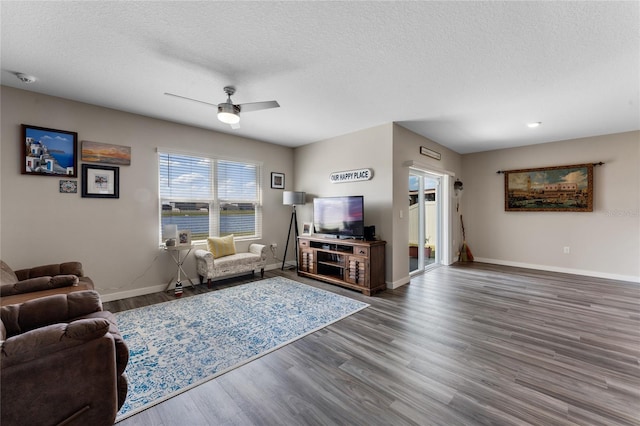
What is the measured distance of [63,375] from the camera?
1.29 m

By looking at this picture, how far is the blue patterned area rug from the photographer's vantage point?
1959 mm

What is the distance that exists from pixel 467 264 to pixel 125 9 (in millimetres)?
6922

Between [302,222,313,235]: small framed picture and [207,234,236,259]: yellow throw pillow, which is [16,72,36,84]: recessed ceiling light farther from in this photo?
[302,222,313,235]: small framed picture

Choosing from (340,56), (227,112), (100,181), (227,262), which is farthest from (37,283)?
(340,56)

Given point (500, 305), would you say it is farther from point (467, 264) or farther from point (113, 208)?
point (113, 208)

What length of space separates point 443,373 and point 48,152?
4936 millimetres

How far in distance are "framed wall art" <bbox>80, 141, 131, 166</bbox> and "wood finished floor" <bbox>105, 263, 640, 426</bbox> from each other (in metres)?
1.99

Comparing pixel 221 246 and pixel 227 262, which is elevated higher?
pixel 221 246

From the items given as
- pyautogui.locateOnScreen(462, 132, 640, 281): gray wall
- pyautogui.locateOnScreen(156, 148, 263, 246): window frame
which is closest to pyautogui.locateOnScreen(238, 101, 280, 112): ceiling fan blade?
pyautogui.locateOnScreen(156, 148, 263, 246): window frame

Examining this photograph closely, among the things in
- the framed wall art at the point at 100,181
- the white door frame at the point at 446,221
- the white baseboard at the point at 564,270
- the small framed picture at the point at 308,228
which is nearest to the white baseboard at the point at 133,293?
the framed wall art at the point at 100,181

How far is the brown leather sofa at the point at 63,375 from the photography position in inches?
46.8

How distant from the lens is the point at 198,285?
14.2 feet

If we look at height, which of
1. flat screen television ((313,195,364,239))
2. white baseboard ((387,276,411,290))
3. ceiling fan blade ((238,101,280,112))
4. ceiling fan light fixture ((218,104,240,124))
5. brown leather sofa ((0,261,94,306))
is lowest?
white baseboard ((387,276,411,290))

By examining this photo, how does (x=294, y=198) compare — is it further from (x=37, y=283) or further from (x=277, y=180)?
(x=37, y=283)
